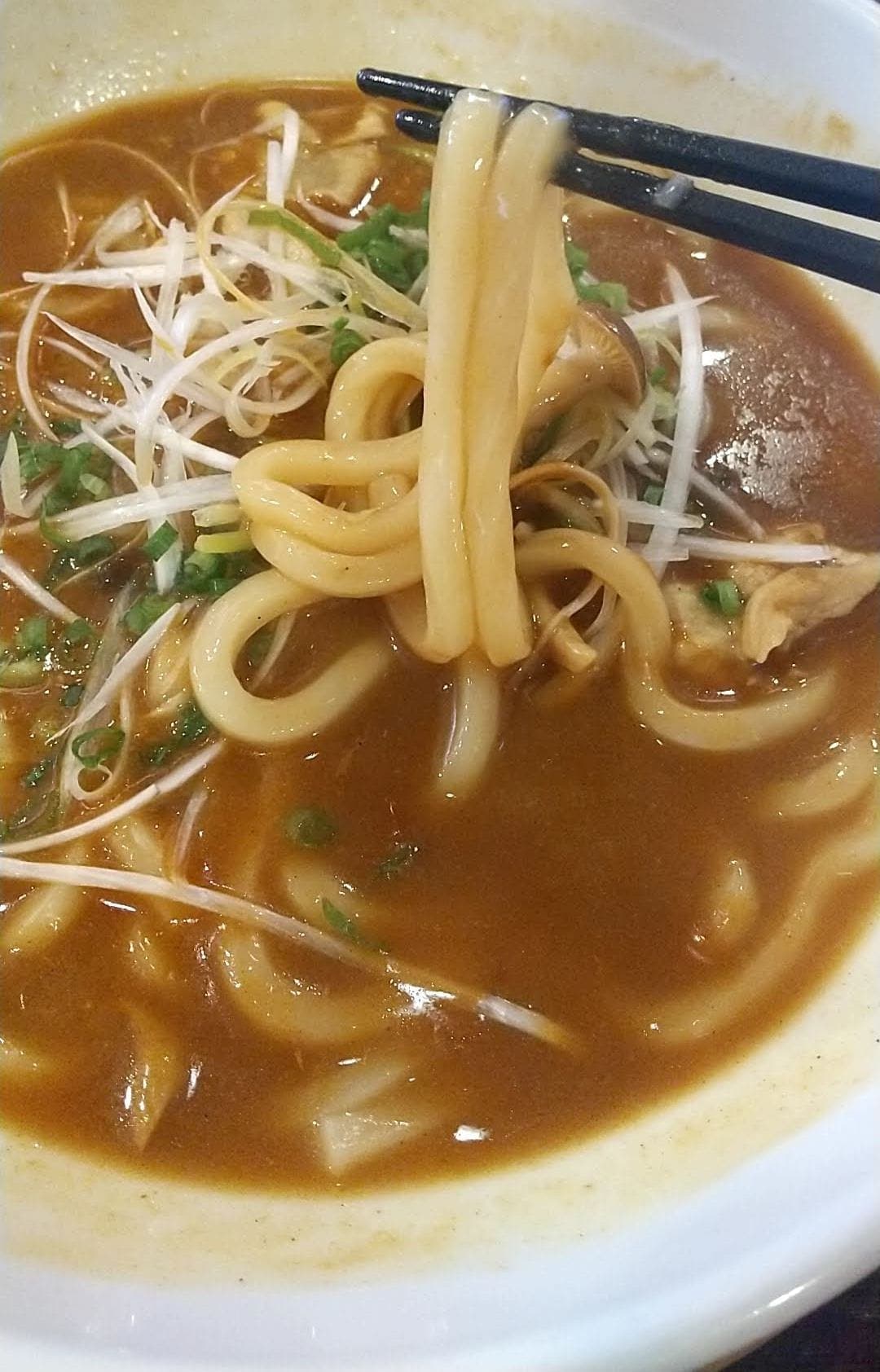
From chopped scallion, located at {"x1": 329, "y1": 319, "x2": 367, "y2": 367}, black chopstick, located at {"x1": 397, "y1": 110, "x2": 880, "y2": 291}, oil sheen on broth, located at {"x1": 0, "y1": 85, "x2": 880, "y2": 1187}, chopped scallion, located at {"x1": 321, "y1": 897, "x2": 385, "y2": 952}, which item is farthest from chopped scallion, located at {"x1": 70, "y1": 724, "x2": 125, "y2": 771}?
black chopstick, located at {"x1": 397, "y1": 110, "x2": 880, "y2": 291}

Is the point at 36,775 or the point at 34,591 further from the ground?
the point at 34,591

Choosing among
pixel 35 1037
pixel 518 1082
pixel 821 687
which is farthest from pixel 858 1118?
pixel 35 1037

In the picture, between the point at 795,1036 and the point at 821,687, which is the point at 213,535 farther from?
the point at 795,1036

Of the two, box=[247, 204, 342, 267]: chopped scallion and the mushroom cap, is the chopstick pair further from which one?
box=[247, 204, 342, 267]: chopped scallion

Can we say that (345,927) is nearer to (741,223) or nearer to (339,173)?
(741,223)

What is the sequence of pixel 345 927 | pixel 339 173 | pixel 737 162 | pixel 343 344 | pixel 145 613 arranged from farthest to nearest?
1. pixel 339 173
2. pixel 343 344
3. pixel 145 613
4. pixel 345 927
5. pixel 737 162

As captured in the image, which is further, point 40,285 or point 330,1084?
point 40,285

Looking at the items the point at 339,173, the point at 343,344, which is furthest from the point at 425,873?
the point at 339,173
